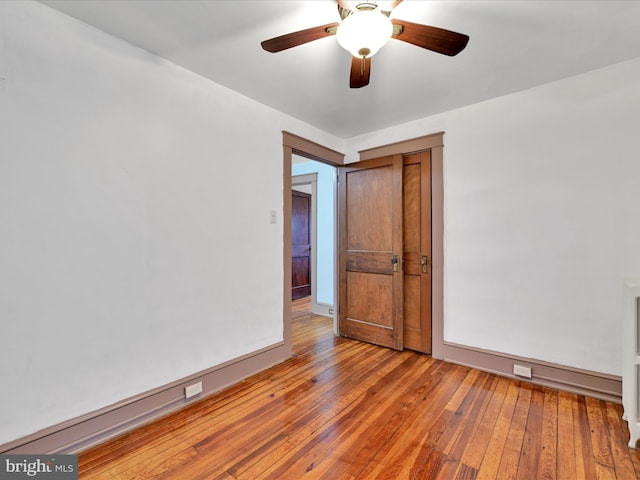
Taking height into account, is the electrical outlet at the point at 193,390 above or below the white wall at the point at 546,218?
below

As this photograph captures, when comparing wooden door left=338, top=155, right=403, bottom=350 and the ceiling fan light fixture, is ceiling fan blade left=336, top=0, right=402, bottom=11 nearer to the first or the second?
the ceiling fan light fixture

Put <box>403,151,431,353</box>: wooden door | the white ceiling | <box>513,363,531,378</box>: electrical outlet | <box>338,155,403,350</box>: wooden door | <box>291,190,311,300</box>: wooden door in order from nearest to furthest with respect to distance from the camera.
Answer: the white ceiling → <box>513,363,531,378</box>: electrical outlet → <box>403,151,431,353</box>: wooden door → <box>338,155,403,350</box>: wooden door → <box>291,190,311,300</box>: wooden door

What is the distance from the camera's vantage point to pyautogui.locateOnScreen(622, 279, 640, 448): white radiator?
5.39 ft

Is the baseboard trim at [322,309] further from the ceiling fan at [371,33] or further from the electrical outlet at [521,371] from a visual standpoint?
the ceiling fan at [371,33]

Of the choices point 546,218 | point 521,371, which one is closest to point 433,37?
point 546,218

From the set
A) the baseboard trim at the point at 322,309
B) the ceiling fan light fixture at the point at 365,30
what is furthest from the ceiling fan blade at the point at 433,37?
the baseboard trim at the point at 322,309

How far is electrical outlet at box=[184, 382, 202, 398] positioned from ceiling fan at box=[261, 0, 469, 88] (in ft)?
7.48

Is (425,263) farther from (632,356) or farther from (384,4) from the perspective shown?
(384,4)

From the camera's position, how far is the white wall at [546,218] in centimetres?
213

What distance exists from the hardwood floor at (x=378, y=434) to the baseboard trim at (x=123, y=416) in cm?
7

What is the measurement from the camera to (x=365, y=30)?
52.0 inches

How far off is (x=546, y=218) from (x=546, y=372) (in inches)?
49.3

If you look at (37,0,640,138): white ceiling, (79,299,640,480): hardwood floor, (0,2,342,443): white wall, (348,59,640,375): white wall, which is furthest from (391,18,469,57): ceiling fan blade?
(79,299,640,480): hardwood floor

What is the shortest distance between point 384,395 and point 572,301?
164 cm
